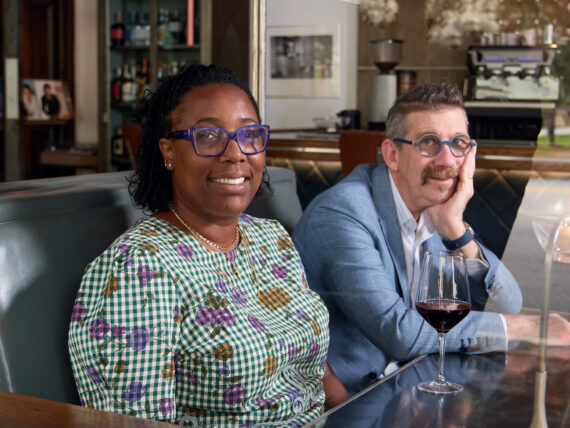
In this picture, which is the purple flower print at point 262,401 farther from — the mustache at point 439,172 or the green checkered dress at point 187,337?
the mustache at point 439,172

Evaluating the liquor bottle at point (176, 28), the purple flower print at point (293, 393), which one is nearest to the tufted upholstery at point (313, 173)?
the purple flower print at point (293, 393)

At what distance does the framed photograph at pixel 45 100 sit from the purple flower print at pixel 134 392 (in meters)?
5.19

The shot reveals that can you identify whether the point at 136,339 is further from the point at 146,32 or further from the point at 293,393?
the point at 146,32

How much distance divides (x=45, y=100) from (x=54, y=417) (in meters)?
5.92

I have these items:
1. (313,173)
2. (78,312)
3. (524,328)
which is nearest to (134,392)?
(78,312)

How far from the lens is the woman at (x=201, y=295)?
111cm

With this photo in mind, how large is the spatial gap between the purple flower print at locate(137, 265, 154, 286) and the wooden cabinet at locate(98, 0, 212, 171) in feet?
16.4

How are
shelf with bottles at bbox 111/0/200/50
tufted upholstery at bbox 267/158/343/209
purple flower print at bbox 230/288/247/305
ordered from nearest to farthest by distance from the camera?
purple flower print at bbox 230/288/247/305, tufted upholstery at bbox 267/158/343/209, shelf with bottles at bbox 111/0/200/50

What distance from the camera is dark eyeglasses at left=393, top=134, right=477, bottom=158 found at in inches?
67.7

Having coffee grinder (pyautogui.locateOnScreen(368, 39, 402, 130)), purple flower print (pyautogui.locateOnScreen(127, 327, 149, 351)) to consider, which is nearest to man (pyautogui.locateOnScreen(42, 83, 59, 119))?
coffee grinder (pyautogui.locateOnScreen(368, 39, 402, 130))

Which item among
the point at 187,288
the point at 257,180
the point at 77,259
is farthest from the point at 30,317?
the point at 257,180

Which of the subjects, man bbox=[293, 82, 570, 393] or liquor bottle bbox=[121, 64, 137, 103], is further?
liquor bottle bbox=[121, 64, 137, 103]

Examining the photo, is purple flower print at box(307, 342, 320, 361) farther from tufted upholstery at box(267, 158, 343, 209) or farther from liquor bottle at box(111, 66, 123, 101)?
liquor bottle at box(111, 66, 123, 101)

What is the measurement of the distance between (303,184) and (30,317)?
7.44 ft
